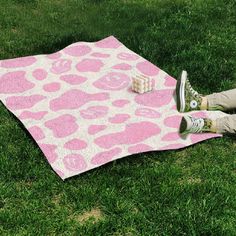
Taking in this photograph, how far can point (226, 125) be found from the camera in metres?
5.42

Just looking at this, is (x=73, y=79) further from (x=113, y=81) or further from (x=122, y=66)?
(x=122, y=66)

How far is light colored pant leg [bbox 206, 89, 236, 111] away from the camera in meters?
5.70

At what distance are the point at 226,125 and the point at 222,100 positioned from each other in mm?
394

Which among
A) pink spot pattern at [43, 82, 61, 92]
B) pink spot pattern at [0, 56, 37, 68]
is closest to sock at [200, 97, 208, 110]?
pink spot pattern at [43, 82, 61, 92]

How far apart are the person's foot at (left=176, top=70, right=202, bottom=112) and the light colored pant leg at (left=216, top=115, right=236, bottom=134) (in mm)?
302

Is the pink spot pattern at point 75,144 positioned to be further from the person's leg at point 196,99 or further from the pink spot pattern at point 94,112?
the person's leg at point 196,99

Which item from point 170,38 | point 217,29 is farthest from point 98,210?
point 217,29

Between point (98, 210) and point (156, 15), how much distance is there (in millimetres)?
4745

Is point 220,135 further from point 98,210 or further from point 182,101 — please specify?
point 98,210

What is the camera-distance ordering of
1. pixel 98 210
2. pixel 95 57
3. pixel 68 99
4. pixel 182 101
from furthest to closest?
pixel 95 57 → pixel 68 99 → pixel 182 101 → pixel 98 210

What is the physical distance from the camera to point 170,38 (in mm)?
7699

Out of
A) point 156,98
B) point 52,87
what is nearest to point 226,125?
point 156,98

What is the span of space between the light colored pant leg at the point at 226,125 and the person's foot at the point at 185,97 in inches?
11.9

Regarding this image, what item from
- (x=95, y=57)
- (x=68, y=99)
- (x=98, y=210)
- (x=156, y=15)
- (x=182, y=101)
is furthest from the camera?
(x=156, y=15)
